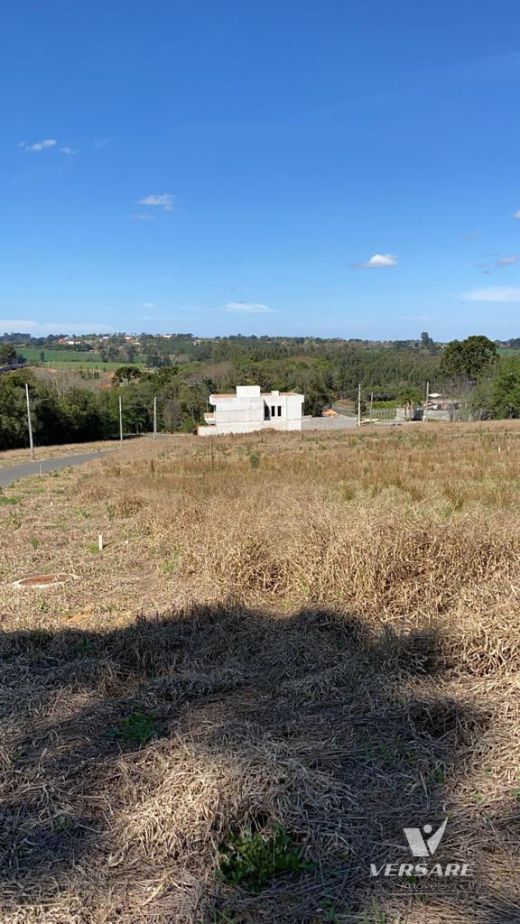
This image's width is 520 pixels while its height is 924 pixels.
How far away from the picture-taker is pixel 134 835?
98.7 inches

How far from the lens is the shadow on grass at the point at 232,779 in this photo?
2221 millimetres

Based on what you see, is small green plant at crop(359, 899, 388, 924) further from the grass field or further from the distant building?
the distant building

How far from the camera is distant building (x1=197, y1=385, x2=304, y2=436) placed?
65000 millimetres

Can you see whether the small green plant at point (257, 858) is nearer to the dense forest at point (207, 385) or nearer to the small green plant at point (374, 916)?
the small green plant at point (374, 916)

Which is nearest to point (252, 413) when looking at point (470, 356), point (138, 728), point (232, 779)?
point (470, 356)

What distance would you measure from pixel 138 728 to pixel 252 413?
6376 cm

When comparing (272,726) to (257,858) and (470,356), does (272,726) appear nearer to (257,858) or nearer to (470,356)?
(257,858)

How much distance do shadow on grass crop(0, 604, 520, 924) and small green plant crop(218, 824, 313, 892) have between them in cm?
4

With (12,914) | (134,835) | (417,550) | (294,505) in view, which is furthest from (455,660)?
(294,505)

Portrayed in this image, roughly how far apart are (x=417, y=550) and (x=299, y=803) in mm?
3067

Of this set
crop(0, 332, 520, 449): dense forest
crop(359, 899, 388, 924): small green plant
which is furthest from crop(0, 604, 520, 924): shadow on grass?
crop(0, 332, 520, 449): dense forest

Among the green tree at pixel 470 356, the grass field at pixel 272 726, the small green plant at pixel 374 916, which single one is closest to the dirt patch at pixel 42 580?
the grass field at pixel 272 726

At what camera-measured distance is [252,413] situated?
6669 centimetres

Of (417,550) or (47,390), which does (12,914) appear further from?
(47,390)
